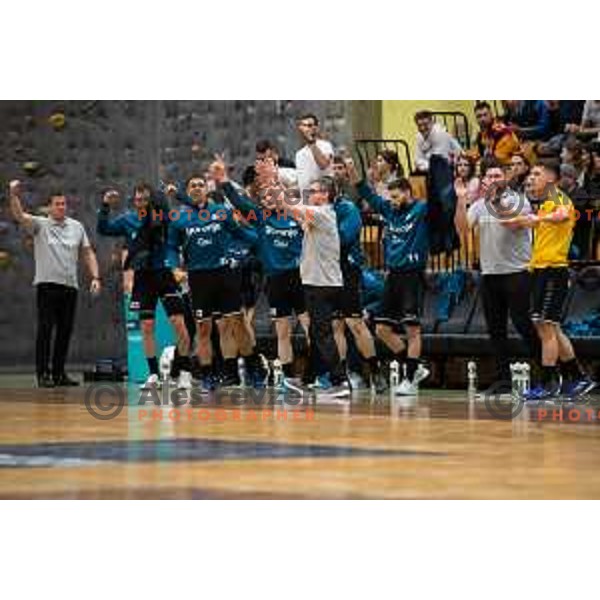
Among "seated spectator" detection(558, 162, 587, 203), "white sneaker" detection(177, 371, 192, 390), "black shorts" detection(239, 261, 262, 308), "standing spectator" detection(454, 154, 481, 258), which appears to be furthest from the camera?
"black shorts" detection(239, 261, 262, 308)

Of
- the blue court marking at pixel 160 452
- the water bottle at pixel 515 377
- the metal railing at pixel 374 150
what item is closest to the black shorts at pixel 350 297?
the water bottle at pixel 515 377

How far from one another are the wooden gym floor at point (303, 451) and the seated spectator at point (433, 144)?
14.8ft

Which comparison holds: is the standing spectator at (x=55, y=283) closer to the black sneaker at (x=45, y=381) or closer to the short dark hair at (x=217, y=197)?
the black sneaker at (x=45, y=381)

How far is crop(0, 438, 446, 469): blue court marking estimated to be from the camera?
30.9 feet

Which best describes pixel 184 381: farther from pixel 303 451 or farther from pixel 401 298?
pixel 303 451

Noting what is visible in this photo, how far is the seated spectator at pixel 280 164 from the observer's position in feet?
52.1

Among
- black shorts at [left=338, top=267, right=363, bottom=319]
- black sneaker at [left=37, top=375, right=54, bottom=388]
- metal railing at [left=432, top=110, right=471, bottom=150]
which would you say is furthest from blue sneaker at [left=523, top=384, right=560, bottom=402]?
metal railing at [left=432, top=110, right=471, bottom=150]

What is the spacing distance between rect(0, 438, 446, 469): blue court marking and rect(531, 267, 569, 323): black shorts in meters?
4.65

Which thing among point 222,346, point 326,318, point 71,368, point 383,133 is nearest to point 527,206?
point 326,318

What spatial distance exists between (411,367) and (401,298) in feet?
2.23

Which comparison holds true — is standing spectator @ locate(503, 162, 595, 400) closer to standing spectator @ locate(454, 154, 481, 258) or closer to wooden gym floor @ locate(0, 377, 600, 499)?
wooden gym floor @ locate(0, 377, 600, 499)

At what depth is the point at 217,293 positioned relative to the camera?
16391 millimetres

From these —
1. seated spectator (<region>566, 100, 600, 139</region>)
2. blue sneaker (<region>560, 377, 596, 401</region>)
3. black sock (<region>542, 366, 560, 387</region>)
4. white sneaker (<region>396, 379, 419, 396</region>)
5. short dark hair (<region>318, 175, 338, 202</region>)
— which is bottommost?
white sneaker (<region>396, 379, 419, 396</region>)

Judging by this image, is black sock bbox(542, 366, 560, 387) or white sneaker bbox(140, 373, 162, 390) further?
white sneaker bbox(140, 373, 162, 390)
